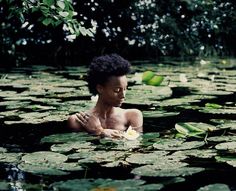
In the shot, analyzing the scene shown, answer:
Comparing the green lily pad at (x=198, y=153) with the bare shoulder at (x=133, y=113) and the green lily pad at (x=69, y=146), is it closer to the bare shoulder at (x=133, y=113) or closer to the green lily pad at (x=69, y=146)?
the green lily pad at (x=69, y=146)

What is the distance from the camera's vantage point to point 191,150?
2.30m

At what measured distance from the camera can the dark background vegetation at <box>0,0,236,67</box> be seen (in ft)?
33.7

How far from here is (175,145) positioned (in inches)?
95.6

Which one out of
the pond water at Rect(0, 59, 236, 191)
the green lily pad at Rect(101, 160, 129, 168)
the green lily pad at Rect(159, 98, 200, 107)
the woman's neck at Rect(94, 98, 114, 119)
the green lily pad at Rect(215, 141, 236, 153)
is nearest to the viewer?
the pond water at Rect(0, 59, 236, 191)

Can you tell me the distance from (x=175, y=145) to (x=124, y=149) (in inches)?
10.7

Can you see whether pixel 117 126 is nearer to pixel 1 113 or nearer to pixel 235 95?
pixel 1 113

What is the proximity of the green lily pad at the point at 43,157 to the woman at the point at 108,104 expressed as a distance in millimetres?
576

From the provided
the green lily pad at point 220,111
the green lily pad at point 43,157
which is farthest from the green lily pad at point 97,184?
the green lily pad at point 220,111

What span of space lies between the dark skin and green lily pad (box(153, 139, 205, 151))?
1.04 feet

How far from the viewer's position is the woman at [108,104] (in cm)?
289

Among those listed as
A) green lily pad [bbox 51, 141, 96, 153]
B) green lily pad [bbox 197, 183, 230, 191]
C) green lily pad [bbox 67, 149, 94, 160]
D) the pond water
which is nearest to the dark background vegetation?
the pond water

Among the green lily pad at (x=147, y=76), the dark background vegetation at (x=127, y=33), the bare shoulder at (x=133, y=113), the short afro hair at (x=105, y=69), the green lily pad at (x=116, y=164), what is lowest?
the green lily pad at (x=116, y=164)

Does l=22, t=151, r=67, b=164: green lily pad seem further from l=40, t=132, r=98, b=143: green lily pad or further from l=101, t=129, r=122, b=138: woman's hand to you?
l=101, t=129, r=122, b=138: woman's hand

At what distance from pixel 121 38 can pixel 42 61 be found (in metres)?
2.06
